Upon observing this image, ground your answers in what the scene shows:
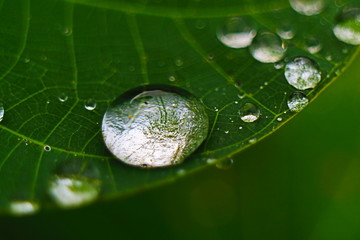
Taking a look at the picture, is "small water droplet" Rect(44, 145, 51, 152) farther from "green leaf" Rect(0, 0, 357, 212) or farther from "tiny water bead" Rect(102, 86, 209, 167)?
"tiny water bead" Rect(102, 86, 209, 167)

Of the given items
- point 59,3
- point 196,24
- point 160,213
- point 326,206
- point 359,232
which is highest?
point 59,3

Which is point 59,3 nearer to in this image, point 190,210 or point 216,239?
point 190,210

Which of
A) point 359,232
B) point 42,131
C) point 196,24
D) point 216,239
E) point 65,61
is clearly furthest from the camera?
point 216,239

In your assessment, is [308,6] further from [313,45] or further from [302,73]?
[302,73]

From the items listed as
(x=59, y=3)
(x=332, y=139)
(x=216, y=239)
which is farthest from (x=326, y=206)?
(x=59, y=3)

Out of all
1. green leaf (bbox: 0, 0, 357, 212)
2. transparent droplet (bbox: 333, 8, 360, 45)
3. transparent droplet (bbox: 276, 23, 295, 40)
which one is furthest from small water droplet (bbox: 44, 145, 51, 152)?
transparent droplet (bbox: 333, 8, 360, 45)

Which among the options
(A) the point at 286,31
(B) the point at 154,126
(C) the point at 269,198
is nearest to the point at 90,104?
(B) the point at 154,126

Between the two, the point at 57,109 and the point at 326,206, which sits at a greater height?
the point at 57,109

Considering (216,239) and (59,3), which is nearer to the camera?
(59,3)
